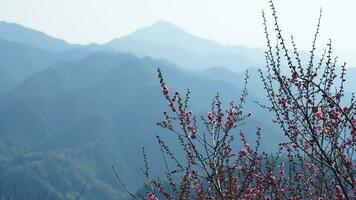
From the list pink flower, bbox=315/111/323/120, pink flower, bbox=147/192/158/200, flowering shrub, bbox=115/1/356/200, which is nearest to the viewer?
flowering shrub, bbox=115/1/356/200

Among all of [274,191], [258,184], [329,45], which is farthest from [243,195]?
[329,45]

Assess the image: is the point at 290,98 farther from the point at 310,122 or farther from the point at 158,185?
the point at 158,185

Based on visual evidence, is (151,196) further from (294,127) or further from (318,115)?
(318,115)

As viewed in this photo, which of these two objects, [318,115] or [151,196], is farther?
[151,196]

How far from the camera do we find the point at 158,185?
9586 mm

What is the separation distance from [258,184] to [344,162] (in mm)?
3268

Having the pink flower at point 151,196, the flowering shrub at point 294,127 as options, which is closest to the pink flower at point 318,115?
the flowering shrub at point 294,127

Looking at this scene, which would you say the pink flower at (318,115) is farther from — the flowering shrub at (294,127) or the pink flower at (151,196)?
the pink flower at (151,196)

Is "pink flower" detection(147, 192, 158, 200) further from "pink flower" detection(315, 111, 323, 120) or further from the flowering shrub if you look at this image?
"pink flower" detection(315, 111, 323, 120)

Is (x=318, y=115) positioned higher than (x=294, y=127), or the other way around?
(x=318, y=115)

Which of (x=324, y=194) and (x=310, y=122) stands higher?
(x=324, y=194)

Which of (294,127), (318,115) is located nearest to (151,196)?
(294,127)

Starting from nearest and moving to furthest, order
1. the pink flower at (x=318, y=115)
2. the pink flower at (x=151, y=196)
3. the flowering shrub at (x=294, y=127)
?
1. the flowering shrub at (x=294, y=127)
2. the pink flower at (x=318, y=115)
3. the pink flower at (x=151, y=196)

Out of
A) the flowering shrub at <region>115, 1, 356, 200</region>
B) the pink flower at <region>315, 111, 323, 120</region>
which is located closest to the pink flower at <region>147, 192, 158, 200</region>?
the flowering shrub at <region>115, 1, 356, 200</region>
